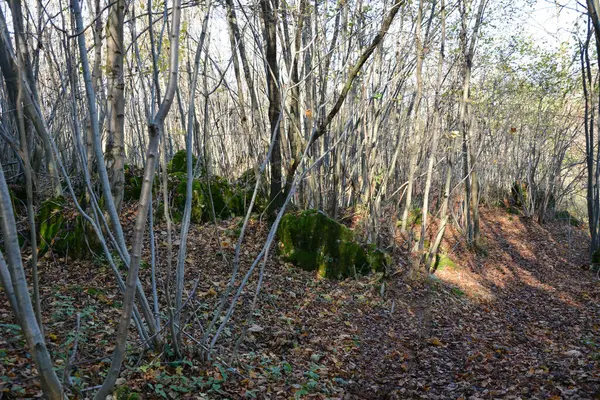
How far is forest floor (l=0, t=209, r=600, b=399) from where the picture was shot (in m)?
3.68

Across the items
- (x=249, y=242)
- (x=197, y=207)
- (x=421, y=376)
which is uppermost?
(x=197, y=207)

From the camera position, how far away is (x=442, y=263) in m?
9.95

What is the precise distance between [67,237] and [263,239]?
3336 mm

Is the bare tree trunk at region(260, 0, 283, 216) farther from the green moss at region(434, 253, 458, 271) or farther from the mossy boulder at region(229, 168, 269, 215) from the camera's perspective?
the green moss at region(434, 253, 458, 271)

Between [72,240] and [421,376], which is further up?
[72,240]

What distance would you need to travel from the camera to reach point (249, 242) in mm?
8047

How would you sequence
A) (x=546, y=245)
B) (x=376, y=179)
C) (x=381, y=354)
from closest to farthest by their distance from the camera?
(x=381, y=354) < (x=376, y=179) < (x=546, y=245)

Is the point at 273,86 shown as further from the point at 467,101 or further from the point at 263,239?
the point at 467,101

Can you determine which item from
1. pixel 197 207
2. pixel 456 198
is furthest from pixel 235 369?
pixel 456 198

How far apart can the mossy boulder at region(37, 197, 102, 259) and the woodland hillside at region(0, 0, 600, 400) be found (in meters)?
0.03

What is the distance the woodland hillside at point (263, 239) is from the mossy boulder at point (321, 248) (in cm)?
3

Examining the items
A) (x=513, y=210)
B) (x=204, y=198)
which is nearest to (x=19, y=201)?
(x=204, y=198)

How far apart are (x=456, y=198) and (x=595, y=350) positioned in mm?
9633

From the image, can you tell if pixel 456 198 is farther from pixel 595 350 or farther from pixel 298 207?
pixel 595 350
